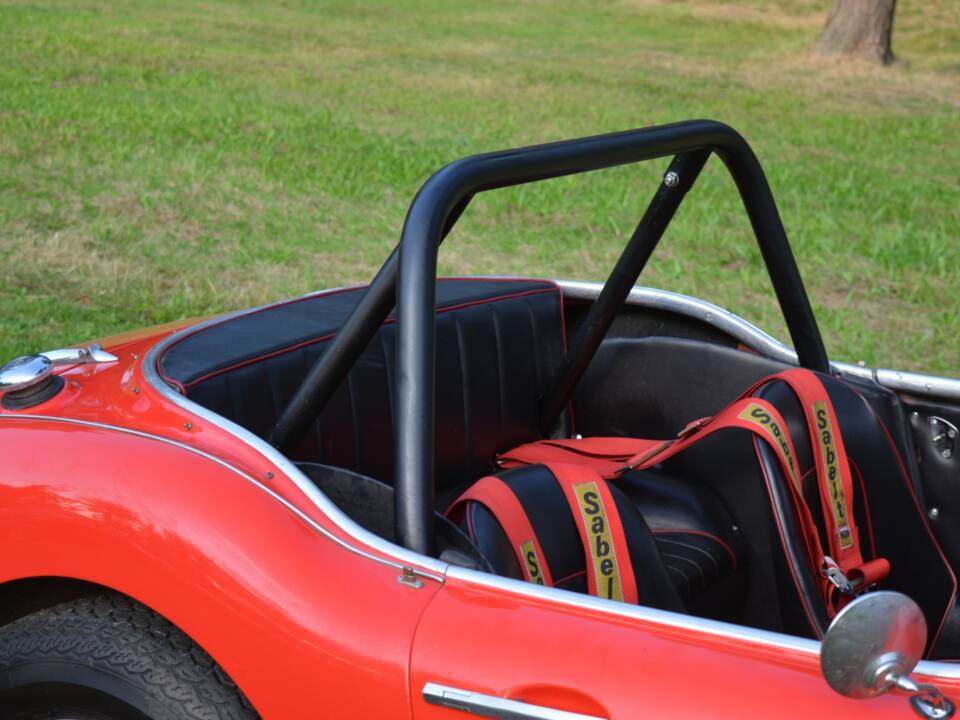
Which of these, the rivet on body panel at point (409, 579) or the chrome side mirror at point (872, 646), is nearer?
the chrome side mirror at point (872, 646)

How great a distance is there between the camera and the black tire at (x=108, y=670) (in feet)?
5.87

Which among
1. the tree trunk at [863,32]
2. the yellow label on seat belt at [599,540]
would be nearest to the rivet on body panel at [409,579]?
the yellow label on seat belt at [599,540]

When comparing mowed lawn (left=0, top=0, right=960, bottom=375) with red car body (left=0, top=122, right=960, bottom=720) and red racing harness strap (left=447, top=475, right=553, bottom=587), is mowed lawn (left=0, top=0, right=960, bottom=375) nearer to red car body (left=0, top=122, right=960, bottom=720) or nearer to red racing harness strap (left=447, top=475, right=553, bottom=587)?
red car body (left=0, top=122, right=960, bottom=720)

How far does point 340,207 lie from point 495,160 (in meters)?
5.39

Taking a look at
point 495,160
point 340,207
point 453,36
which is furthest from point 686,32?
point 495,160

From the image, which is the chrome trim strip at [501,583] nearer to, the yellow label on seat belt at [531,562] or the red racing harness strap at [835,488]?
the yellow label on seat belt at [531,562]

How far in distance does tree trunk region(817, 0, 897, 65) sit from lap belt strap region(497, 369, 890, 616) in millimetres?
13776

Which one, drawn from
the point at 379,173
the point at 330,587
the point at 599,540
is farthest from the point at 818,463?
the point at 379,173

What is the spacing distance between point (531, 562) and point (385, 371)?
75cm

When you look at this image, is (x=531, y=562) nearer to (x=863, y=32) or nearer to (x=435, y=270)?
(x=435, y=270)

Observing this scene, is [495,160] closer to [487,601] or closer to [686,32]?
[487,601]

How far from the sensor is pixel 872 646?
4.40ft

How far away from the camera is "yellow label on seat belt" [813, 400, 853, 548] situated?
2268mm

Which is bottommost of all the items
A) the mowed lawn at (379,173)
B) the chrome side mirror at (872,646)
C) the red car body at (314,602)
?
the mowed lawn at (379,173)
